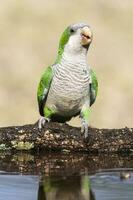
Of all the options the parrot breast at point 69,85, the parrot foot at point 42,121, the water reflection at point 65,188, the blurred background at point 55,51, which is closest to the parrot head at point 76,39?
the parrot breast at point 69,85

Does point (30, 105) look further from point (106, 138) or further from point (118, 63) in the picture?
point (106, 138)

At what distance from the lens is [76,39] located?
7492 mm

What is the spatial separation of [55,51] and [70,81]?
9.49 meters

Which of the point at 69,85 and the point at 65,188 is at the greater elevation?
the point at 69,85

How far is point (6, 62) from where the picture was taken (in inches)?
642

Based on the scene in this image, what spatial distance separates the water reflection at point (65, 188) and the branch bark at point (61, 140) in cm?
80

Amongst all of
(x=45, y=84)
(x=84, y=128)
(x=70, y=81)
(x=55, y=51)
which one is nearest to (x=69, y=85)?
(x=70, y=81)

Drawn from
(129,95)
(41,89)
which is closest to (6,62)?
(129,95)

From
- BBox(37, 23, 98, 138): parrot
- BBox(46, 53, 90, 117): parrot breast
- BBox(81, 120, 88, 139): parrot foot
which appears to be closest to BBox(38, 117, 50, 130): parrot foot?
BBox(37, 23, 98, 138): parrot

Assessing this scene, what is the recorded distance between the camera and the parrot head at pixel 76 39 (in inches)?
288

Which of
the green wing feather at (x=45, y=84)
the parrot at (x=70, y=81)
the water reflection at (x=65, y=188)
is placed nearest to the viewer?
the water reflection at (x=65, y=188)

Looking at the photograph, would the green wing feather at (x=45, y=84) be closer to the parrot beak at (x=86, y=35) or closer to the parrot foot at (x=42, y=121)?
the parrot foot at (x=42, y=121)

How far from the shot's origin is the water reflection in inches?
213

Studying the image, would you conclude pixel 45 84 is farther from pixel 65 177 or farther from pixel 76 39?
pixel 65 177
